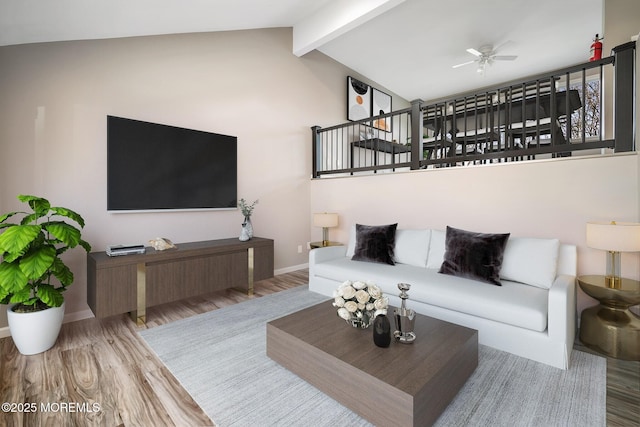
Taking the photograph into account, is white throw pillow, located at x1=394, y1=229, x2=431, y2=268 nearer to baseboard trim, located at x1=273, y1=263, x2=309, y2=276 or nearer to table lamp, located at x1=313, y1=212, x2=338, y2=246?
table lamp, located at x1=313, y1=212, x2=338, y2=246

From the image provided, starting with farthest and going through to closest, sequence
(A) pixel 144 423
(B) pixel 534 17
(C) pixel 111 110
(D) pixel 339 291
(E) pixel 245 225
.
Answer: (B) pixel 534 17 < (E) pixel 245 225 < (C) pixel 111 110 < (D) pixel 339 291 < (A) pixel 144 423

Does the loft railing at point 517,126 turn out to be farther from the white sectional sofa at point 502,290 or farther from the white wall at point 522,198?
the white sectional sofa at point 502,290

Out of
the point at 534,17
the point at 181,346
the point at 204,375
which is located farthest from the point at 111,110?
the point at 534,17

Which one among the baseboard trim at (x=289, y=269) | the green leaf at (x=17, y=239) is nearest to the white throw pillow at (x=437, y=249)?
the baseboard trim at (x=289, y=269)

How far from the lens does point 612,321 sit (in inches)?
81.2

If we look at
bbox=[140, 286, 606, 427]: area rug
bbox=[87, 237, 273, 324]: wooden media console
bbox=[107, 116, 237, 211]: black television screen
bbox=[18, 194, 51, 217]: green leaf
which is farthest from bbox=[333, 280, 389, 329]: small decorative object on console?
bbox=[107, 116, 237, 211]: black television screen

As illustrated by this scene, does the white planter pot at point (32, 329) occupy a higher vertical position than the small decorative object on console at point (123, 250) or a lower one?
lower

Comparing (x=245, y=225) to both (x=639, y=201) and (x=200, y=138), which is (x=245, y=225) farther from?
(x=639, y=201)

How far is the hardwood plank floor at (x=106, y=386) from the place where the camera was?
1467 millimetres

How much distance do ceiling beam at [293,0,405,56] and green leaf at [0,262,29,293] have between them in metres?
3.90

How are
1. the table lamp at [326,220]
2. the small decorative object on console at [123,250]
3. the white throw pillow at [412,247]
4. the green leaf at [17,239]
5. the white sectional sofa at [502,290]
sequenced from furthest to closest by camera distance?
the table lamp at [326,220], the white throw pillow at [412,247], the small decorative object on console at [123,250], the white sectional sofa at [502,290], the green leaf at [17,239]

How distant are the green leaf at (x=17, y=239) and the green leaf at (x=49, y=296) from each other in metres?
0.33

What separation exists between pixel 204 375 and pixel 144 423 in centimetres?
43

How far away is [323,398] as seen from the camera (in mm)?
1619
